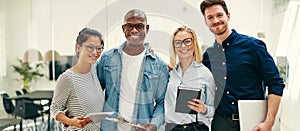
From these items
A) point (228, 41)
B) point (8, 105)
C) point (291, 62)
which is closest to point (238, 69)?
point (228, 41)

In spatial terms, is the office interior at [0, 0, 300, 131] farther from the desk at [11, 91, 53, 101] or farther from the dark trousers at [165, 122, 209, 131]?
the dark trousers at [165, 122, 209, 131]

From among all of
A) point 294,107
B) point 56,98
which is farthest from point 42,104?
point 294,107

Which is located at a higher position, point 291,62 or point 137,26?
point 137,26

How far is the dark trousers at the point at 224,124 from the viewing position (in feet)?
6.36

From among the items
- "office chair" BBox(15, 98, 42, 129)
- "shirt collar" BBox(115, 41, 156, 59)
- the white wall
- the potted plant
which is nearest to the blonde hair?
"shirt collar" BBox(115, 41, 156, 59)

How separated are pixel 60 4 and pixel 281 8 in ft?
7.55

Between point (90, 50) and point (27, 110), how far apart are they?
242cm

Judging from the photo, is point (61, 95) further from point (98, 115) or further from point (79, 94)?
point (98, 115)

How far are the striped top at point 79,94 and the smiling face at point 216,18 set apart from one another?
66 cm

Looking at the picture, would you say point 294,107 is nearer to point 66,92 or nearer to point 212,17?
point 212,17

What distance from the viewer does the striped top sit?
185cm

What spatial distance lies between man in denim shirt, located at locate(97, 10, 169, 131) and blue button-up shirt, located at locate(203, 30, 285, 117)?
29 cm

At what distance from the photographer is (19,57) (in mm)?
4215

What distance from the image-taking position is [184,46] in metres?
1.84
